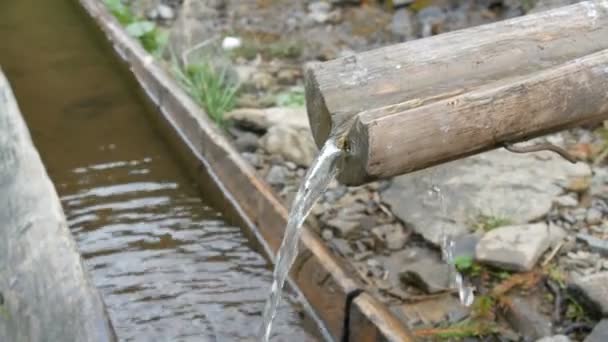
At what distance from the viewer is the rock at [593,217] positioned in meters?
3.34

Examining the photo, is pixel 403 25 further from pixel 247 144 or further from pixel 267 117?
pixel 247 144

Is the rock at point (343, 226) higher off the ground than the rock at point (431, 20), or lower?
lower

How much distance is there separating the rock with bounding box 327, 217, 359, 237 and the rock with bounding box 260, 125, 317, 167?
1.57 ft

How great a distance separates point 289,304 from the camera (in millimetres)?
2990

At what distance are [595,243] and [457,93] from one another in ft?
4.77

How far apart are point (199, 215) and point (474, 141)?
1.80m

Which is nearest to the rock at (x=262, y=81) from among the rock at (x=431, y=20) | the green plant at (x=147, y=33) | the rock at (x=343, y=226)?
the green plant at (x=147, y=33)

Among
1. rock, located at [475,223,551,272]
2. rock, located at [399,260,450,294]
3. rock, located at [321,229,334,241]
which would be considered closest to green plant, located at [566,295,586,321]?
rock, located at [475,223,551,272]

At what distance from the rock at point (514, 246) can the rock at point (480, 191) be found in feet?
0.59

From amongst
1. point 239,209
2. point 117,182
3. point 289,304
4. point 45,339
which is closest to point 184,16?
point 117,182

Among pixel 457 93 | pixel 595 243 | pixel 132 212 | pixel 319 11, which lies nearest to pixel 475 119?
pixel 457 93

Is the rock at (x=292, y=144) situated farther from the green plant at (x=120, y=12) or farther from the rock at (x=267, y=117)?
the green plant at (x=120, y=12)

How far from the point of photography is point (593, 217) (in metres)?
3.35

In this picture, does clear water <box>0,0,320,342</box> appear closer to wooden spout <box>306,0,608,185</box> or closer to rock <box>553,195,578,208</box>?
wooden spout <box>306,0,608,185</box>
